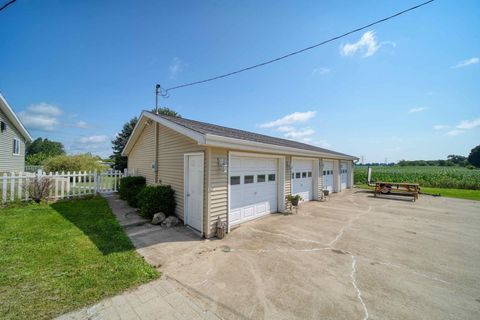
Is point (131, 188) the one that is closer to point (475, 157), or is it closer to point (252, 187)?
point (252, 187)

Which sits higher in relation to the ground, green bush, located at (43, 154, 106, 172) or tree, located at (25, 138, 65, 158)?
tree, located at (25, 138, 65, 158)

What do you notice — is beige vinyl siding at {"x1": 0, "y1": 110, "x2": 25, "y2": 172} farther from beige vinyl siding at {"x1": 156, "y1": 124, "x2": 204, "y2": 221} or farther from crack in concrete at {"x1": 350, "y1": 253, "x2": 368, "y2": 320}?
crack in concrete at {"x1": 350, "y1": 253, "x2": 368, "y2": 320}

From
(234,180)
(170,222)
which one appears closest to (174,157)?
(170,222)

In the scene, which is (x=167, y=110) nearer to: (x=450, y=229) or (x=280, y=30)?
(x=280, y=30)

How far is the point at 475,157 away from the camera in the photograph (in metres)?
67.1

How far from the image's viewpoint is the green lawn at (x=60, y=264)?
9.54 feet

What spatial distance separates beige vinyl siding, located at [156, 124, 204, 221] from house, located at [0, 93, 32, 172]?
10.7 m

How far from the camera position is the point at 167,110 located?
30.0 m

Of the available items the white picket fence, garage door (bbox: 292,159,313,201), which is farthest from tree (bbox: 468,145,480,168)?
the white picket fence

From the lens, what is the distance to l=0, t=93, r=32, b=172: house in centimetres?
1195

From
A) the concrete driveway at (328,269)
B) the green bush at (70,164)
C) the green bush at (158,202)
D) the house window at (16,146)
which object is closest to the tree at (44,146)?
the green bush at (70,164)

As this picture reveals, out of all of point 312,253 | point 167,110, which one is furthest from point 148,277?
point 167,110

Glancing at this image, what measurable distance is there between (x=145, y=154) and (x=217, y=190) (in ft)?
18.8

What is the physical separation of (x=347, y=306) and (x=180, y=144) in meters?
6.10
